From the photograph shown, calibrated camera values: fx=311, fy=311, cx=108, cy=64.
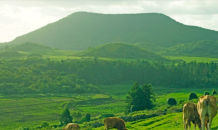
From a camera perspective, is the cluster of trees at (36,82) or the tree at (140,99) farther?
the cluster of trees at (36,82)

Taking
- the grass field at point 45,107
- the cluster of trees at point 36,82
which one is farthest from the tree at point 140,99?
the cluster of trees at point 36,82

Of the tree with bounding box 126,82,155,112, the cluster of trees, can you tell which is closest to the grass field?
the tree with bounding box 126,82,155,112

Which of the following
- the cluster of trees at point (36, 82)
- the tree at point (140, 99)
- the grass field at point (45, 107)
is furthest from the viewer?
the cluster of trees at point (36, 82)

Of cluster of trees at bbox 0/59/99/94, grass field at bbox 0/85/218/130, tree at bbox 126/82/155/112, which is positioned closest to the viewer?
grass field at bbox 0/85/218/130

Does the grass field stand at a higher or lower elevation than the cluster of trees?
lower

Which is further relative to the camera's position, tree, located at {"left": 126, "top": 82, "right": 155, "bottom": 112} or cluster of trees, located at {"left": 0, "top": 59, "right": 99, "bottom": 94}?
cluster of trees, located at {"left": 0, "top": 59, "right": 99, "bottom": 94}

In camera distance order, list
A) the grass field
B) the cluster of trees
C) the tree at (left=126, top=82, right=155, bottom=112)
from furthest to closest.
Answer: the cluster of trees → the tree at (left=126, top=82, right=155, bottom=112) → the grass field

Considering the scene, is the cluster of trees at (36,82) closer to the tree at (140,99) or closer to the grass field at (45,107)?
the grass field at (45,107)

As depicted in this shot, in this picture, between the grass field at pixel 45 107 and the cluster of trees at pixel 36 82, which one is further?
the cluster of trees at pixel 36 82

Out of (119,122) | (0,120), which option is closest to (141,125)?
(119,122)

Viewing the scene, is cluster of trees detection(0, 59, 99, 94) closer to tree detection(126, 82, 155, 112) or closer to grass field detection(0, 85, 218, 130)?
grass field detection(0, 85, 218, 130)

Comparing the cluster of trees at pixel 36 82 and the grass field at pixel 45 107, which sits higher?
the cluster of trees at pixel 36 82

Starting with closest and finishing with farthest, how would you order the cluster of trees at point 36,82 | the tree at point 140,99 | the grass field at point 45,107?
the grass field at point 45,107 < the tree at point 140,99 < the cluster of trees at point 36,82

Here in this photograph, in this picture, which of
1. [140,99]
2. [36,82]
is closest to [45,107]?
[140,99]
